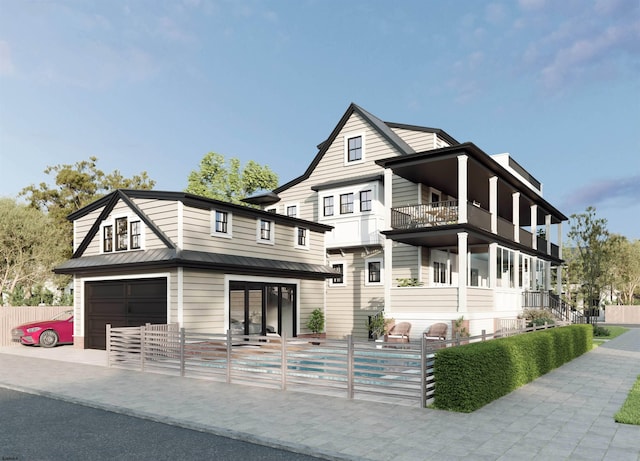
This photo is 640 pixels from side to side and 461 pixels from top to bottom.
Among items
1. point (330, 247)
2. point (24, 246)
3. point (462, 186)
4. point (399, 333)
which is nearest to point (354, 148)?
point (330, 247)

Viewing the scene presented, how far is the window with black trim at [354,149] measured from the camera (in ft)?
87.4

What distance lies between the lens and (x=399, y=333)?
64.0 feet

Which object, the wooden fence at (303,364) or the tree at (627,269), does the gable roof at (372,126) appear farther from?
the tree at (627,269)

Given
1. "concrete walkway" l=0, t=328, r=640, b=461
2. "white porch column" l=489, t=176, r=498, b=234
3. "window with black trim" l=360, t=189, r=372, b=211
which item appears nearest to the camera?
"concrete walkway" l=0, t=328, r=640, b=461

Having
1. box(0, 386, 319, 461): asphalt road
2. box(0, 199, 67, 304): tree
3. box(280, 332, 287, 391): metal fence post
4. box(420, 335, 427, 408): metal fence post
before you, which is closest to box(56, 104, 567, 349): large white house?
box(280, 332, 287, 391): metal fence post

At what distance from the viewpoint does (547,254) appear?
29.1m

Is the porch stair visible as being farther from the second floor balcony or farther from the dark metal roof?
the dark metal roof

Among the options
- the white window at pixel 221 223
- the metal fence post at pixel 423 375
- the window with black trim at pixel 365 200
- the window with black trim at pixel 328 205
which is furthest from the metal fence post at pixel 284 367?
the window with black trim at pixel 328 205

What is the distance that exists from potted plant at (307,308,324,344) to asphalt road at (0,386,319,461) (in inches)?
532

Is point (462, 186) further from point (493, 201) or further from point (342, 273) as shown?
A: point (342, 273)

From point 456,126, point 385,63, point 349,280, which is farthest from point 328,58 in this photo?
point 349,280

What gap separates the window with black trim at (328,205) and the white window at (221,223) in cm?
843

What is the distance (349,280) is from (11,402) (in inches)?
690

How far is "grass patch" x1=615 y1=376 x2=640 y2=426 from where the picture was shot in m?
8.34
